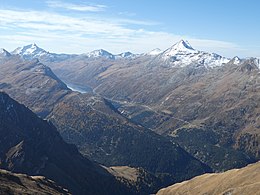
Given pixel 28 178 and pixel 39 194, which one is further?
pixel 28 178

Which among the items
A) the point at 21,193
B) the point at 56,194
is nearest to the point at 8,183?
the point at 21,193

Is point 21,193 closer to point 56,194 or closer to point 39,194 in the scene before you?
point 39,194

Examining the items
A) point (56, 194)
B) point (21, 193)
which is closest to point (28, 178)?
point (56, 194)

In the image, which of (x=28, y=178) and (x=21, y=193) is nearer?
(x=21, y=193)

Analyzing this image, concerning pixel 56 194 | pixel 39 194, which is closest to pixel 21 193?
pixel 39 194

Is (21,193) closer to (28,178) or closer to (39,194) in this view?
(39,194)

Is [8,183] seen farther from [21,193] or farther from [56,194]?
[56,194]
